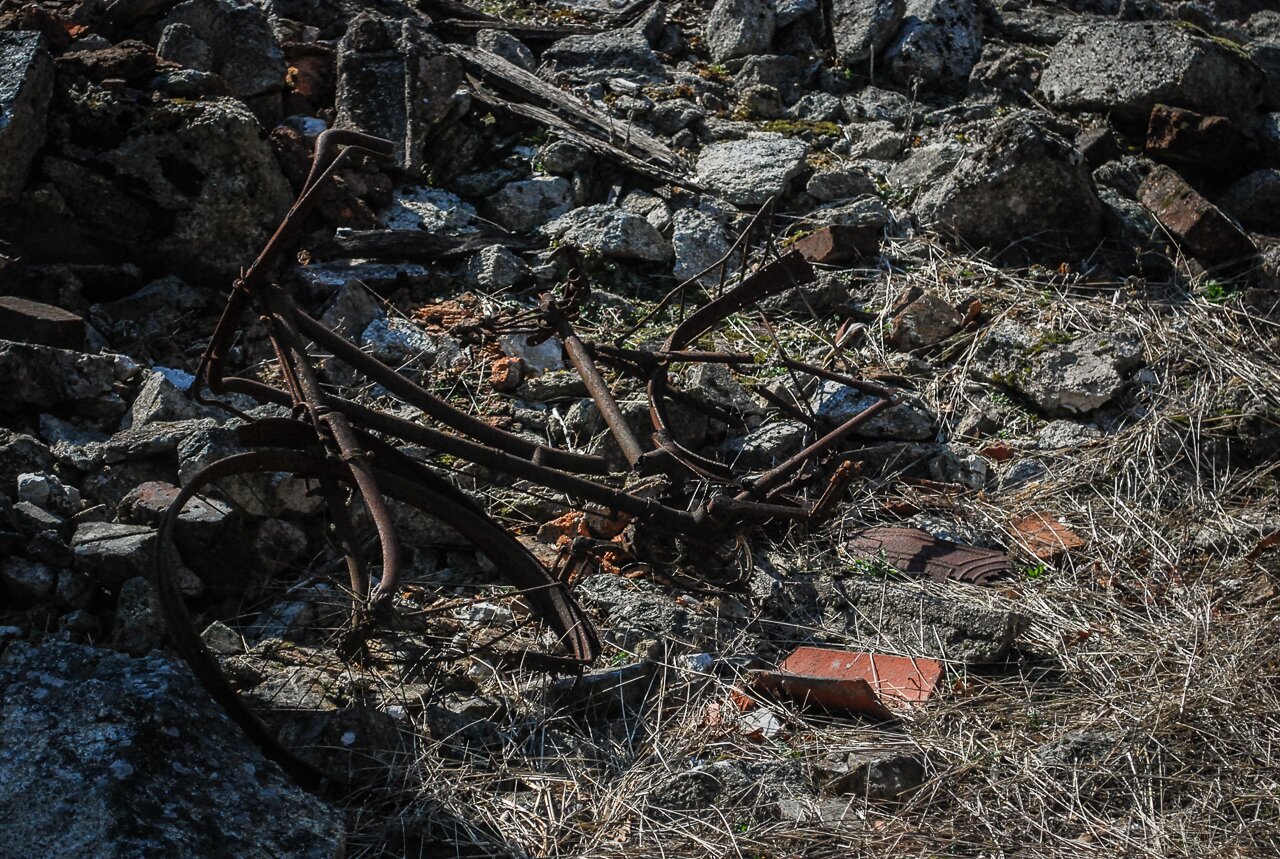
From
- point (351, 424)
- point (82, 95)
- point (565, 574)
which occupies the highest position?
point (82, 95)

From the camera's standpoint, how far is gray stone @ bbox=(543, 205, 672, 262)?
214 inches

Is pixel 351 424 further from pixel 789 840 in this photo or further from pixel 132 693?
pixel 789 840

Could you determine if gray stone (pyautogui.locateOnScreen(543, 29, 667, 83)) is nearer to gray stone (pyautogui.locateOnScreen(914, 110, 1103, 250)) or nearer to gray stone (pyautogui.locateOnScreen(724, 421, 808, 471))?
gray stone (pyautogui.locateOnScreen(914, 110, 1103, 250))

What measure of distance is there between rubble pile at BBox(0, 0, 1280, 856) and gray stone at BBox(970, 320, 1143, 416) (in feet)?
0.07

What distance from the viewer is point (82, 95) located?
4.99 meters

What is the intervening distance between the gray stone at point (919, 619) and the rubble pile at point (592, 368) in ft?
0.05

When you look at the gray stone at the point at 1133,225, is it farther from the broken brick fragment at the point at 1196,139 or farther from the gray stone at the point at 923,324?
the gray stone at the point at 923,324

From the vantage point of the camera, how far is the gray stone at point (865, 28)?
22.9 ft

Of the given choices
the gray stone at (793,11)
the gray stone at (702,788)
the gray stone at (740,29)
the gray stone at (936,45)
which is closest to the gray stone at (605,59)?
the gray stone at (740,29)

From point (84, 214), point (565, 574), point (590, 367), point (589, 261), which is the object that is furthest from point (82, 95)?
point (565, 574)

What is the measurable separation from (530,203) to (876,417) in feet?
6.76

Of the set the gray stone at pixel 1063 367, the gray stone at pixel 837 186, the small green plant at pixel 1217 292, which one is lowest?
the gray stone at pixel 1063 367

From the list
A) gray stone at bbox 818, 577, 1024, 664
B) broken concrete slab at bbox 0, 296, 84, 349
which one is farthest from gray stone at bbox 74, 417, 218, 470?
gray stone at bbox 818, 577, 1024, 664

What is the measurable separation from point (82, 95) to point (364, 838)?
3.66 m
